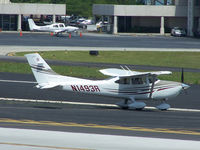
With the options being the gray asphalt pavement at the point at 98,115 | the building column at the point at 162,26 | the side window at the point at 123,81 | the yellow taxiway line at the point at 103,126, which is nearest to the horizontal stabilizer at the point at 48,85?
the gray asphalt pavement at the point at 98,115

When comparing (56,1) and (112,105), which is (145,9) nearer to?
(56,1)

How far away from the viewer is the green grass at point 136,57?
171 ft

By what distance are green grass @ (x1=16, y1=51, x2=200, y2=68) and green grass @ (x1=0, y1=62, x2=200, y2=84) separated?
6.94 m

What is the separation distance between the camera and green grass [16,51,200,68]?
52.0 meters

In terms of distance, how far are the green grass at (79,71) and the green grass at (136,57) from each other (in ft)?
22.8

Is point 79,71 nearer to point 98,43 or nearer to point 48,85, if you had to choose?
Answer: point 48,85

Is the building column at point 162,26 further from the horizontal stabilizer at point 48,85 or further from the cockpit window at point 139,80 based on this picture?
the horizontal stabilizer at point 48,85

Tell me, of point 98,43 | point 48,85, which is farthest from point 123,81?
point 98,43

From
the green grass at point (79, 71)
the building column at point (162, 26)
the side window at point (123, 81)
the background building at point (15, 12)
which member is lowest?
the green grass at point (79, 71)

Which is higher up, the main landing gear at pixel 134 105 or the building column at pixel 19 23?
the building column at pixel 19 23

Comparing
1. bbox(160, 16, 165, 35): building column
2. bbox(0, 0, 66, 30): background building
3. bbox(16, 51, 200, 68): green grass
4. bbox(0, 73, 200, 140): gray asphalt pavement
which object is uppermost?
bbox(0, 0, 66, 30): background building

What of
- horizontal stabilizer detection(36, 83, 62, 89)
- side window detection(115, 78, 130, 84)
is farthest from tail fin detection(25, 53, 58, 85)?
side window detection(115, 78, 130, 84)

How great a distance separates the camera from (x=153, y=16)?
10656 cm

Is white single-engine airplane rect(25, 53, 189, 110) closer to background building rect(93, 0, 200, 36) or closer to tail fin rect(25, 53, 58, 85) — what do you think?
tail fin rect(25, 53, 58, 85)
